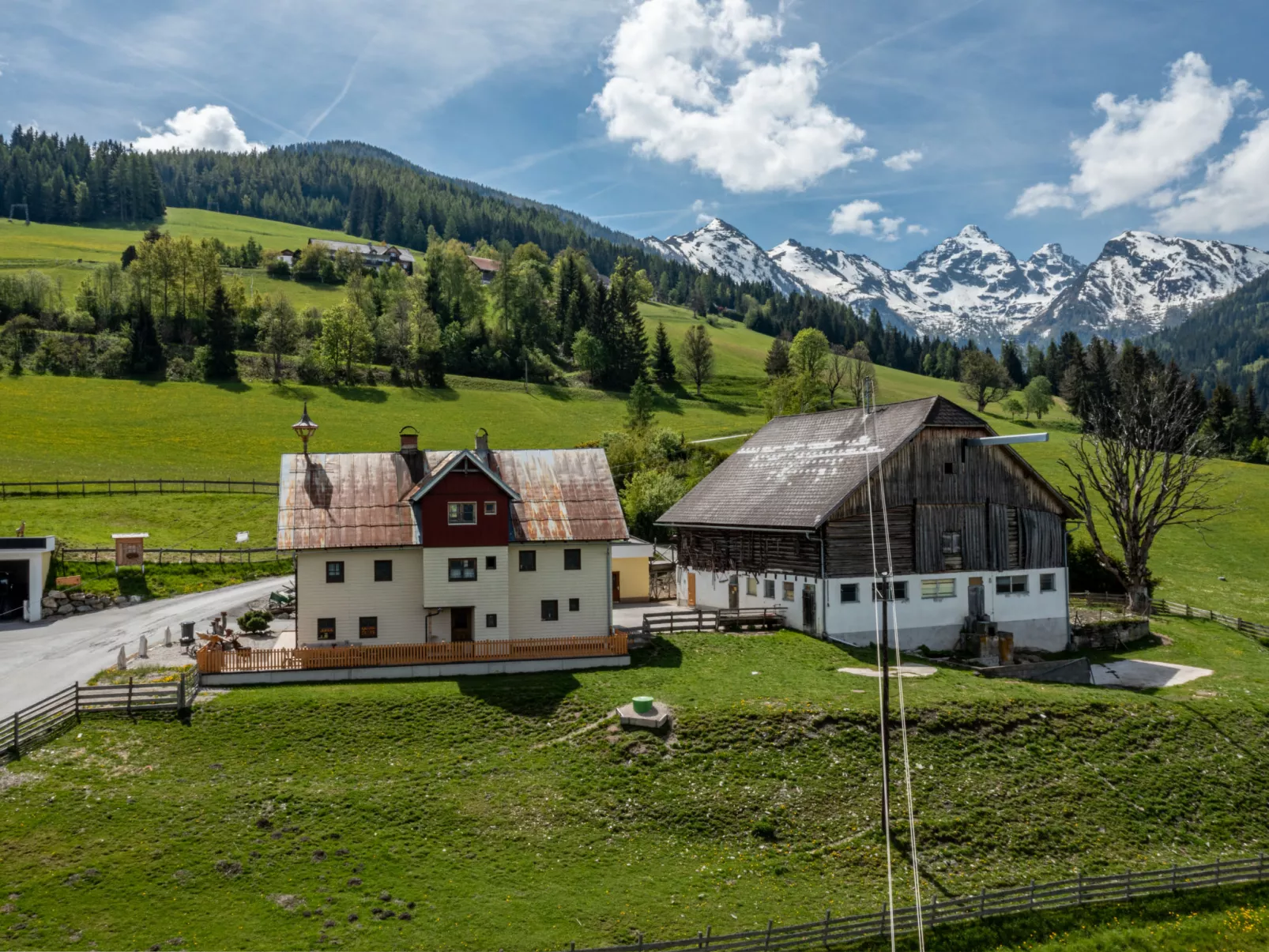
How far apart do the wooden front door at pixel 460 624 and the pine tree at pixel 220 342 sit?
83.6m

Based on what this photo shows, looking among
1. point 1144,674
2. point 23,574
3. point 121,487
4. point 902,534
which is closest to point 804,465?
point 902,534

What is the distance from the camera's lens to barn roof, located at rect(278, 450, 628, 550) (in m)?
36.5

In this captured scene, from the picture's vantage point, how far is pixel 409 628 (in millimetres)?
36875

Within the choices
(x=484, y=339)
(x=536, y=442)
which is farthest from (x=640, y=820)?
(x=484, y=339)

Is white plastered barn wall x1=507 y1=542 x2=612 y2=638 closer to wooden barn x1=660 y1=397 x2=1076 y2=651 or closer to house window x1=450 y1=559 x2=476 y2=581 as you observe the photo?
house window x1=450 y1=559 x2=476 y2=581

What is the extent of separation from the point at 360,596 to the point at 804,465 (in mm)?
22978

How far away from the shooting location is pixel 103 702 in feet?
95.7

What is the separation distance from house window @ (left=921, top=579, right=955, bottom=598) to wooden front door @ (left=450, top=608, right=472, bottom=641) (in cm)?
2119

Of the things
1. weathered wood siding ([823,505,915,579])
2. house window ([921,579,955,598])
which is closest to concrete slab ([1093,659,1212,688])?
house window ([921,579,955,598])

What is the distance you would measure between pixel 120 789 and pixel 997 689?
29.5 meters

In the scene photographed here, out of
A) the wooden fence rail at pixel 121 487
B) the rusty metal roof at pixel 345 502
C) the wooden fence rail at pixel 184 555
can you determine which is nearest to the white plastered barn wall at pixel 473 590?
the rusty metal roof at pixel 345 502

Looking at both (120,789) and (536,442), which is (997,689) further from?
(536,442)

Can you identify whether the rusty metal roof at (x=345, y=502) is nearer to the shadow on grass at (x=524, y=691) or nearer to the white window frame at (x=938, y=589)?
the shadow on grass at (x=524, y=691)

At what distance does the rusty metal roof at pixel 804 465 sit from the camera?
41.3 metres
